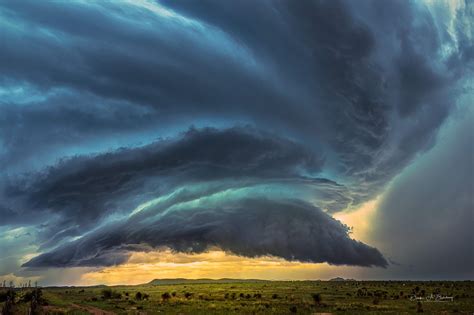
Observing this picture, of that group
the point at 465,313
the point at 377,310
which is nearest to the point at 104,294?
the point at 377,310

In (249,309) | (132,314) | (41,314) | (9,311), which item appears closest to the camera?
(9,311)

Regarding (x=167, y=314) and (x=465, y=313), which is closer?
(x=465, y=313)

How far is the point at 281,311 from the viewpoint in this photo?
72.1 meters

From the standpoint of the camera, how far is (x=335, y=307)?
78875 mm

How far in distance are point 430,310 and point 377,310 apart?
8199mm

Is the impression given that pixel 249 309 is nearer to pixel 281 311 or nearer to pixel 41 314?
pixel 281 311

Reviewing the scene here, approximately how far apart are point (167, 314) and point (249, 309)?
13.8 m

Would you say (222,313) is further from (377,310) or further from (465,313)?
(465,313)

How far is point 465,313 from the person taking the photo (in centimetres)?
6638

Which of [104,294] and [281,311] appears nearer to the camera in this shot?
[281,311]

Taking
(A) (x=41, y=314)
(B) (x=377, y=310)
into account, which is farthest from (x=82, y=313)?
(B) (x=377, y=310)

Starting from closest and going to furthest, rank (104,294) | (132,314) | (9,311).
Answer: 1. (9,311)
2. (132,314)
3. (104,294)

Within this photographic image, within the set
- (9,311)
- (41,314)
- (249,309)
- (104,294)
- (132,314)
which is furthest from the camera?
(104,294)

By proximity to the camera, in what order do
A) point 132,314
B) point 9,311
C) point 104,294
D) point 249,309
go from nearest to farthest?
point 9,311, point 132,314, point 249,309, point 104,294
